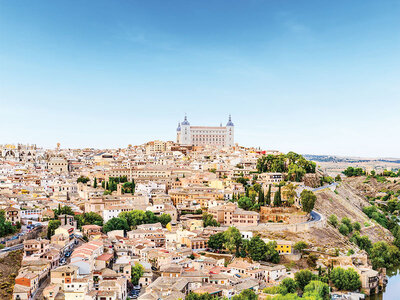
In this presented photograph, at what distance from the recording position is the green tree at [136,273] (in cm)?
2150

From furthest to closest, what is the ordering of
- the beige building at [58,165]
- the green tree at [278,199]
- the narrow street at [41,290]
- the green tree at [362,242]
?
the beige building at [58,165], the green tree at [278,199], the green tree at [362,242], the narrow street at [41,290]

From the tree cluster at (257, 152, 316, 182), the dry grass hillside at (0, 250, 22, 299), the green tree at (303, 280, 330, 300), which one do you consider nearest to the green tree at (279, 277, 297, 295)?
the green tree at (303, 280, 330, 300)

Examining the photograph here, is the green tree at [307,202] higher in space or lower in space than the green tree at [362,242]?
higher

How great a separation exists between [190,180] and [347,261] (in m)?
18.5

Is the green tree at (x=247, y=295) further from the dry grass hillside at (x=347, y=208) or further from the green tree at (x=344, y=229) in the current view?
the dry grass hillside at (x=347, y=208)

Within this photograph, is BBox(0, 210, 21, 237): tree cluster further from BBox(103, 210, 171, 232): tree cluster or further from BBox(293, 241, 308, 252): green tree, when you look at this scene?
BBox(293, 241, 308, 252): green tree

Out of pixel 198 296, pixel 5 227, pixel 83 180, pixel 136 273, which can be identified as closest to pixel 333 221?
pixel 198 296

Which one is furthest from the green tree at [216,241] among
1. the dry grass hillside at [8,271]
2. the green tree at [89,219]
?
the dry grass hillside at [8,271]

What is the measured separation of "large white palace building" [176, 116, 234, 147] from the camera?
76.3 meters

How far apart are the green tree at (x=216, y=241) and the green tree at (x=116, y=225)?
6.28m

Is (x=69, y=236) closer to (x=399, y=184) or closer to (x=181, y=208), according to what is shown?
(x=181, y=208)

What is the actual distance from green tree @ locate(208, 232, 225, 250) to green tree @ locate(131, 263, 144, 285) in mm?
6134

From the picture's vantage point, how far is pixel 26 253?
2245cm

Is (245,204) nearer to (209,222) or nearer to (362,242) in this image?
(209,222)
